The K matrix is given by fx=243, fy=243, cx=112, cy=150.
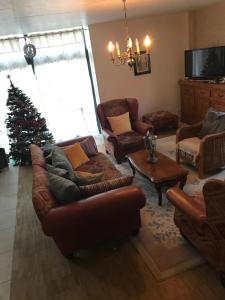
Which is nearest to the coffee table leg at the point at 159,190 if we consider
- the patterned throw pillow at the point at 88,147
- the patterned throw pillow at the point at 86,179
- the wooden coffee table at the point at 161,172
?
the wooden coffee table at the point at 161,172

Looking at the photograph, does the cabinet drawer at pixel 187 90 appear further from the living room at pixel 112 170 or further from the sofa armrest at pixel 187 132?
the sofa armrest at pixel 187 132

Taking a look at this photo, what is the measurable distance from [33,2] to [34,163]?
1.73m

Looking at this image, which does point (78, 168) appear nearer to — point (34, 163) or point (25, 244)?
point (34, 163)

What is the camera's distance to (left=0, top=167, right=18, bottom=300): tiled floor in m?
2.40

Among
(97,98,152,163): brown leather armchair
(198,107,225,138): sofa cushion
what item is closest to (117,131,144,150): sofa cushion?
(97,98,152,163): brown leather armchair

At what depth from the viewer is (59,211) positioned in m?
2.12

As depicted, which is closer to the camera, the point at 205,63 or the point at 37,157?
the point at 37,157

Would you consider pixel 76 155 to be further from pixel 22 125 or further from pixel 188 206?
pixel 188 206

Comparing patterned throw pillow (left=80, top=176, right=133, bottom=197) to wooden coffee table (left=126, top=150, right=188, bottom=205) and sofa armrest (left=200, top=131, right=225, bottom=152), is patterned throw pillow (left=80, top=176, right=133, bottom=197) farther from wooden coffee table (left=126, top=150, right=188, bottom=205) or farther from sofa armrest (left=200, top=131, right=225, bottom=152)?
sofa armrest (left=200, top=131, right=225, bottom=152)

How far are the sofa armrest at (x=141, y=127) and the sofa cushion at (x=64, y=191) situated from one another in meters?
2.56

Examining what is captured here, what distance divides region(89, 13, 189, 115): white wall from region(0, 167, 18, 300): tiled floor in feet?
8.98

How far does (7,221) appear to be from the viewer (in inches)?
132

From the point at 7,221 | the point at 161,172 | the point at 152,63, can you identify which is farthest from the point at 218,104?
the point at 7,221

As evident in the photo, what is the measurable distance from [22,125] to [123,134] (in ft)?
6.78
